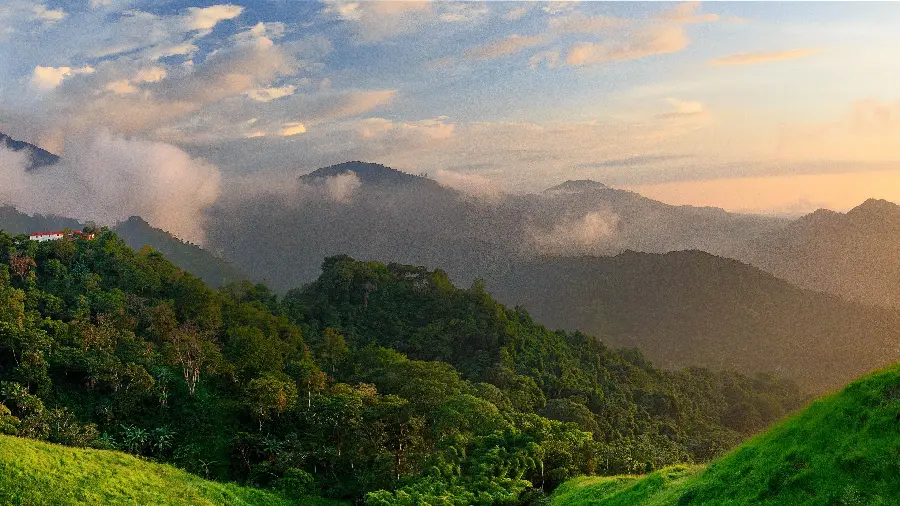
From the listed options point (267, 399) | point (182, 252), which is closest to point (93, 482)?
point (267, 399)

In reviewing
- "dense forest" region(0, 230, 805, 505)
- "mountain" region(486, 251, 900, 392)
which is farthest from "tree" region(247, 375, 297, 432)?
"mountain" region(486, 251, 900, 392)

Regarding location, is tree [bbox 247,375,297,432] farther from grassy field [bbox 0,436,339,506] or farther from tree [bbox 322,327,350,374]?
tree [bbox 322,327,350,374]

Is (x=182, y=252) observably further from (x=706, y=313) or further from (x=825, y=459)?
(x=825, y=459)

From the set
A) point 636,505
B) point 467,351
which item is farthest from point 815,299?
point 636,505

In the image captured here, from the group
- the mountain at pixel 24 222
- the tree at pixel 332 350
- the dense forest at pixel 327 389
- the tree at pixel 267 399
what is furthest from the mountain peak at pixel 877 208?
the mountain at pixel 24 222

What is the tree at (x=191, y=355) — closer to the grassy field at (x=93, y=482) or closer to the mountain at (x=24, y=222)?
the grassy field at (x=93, y=482)

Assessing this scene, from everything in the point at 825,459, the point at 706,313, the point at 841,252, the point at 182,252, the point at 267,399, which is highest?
the point at 182,252

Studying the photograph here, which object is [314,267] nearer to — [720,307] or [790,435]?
[720,307]

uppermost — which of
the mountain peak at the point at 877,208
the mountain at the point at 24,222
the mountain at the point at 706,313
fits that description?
the mountain at the point at 24,222
